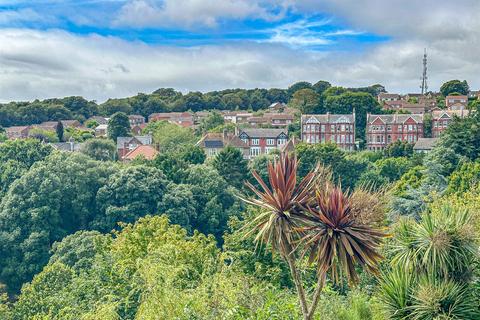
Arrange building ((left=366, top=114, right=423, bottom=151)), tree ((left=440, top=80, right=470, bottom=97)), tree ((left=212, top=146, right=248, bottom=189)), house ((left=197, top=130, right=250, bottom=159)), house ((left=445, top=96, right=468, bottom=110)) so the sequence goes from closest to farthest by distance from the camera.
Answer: tree ((left=212, top=146, right=248, bottom=189))
house ((left=197, top=130, right=250, bottom=159))
building ((left=366, top=114, right=423, bottom=151))
house ((left=445, top=96, right=468, bottom=110))
tree ((left=440, top=80, right=470, bottom=97))

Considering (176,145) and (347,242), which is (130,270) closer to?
(347,242)

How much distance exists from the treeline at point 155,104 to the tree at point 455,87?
A: 17009 mm

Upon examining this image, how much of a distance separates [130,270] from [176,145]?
52405mm

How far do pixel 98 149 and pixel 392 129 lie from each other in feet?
121

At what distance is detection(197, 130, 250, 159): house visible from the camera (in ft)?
227

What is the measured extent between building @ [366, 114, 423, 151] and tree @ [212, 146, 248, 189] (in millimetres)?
31611

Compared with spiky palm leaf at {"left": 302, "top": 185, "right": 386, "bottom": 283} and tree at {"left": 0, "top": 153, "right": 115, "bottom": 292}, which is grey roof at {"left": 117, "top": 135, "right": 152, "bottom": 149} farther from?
spiky palm leaf at {"left": 302, "top": 185, "right": 386, "bottom": 283}

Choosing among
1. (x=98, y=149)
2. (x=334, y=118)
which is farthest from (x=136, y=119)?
(x=98, y=149)

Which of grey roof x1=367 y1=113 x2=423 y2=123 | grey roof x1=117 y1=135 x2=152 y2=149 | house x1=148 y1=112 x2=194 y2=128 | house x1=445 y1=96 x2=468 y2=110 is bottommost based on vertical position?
grey roof x1=117 y1=135 x2=152 y2=149

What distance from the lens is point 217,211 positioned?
4159cm

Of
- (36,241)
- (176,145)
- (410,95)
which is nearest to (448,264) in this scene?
(36,241)

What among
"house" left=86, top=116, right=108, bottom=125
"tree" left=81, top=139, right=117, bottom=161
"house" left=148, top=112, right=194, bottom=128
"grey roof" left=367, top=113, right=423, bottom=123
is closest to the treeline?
"house" left=86, top=116, right=108, bottom=125

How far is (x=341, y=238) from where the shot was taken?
32.0 ft

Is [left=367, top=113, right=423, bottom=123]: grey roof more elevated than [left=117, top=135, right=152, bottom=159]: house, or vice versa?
[left=367, top=113, right=423, bottom=123]: grey roof
